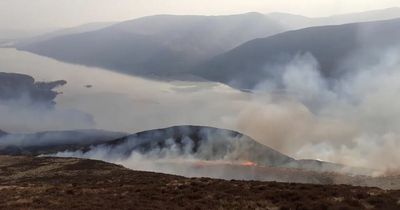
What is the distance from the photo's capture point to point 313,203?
38594 millimetres

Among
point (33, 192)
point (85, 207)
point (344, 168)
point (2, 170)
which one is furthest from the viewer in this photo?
point (344, 168)

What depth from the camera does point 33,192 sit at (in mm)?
54438

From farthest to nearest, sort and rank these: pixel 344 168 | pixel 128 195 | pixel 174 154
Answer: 1. pixel 174 154
2. pixel 344 168
3. pixel 128 195

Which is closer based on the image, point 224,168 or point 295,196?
point 295,196

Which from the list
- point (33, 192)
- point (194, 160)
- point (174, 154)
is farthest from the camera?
point (174, 154)

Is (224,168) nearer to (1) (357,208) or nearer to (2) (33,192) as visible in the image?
(2) (33,192)

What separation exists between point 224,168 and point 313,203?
11507 cm

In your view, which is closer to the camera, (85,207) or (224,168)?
(85,207)

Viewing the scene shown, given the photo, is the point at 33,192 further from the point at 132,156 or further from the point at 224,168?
the point at 132,156

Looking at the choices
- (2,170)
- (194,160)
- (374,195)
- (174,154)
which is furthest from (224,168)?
(374,195)

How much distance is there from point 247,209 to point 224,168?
11527 centimetres

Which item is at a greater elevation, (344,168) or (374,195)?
(344,168)

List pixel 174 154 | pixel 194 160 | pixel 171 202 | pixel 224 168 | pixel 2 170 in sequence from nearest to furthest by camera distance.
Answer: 1. pixel 171 202
2. pixel 2 170
3. pixel 224 168
4. pixel 194 160
5. pixel 174 154

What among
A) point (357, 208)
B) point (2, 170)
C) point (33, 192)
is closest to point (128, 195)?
point (33, 192)
